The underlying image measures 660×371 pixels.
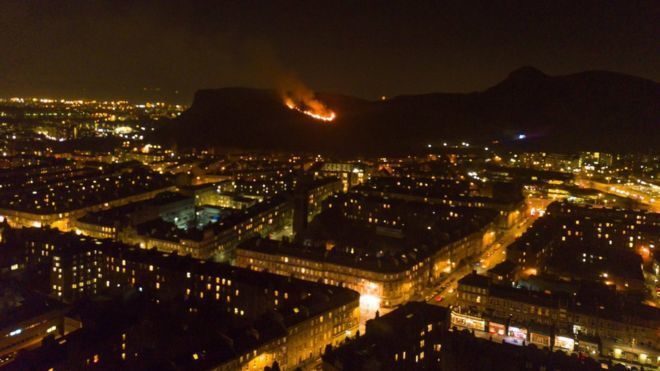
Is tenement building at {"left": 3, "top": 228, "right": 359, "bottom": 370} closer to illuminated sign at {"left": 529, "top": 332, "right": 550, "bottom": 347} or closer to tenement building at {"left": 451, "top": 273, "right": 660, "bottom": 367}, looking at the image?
tenement building at {"left": 451, "top": 273, "right": 660, "bottom": 367}

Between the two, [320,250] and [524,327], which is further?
[320,250]

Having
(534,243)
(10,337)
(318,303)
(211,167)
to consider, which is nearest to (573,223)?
(534,243)

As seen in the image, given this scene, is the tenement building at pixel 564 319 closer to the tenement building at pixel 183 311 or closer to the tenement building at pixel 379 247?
the tenement building at pixel 379 247

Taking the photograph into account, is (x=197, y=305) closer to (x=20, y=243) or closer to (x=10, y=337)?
(x=10, y=337)

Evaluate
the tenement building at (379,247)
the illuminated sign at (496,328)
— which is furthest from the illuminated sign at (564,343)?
the tenement building at (379,247)

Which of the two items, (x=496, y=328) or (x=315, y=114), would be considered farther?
(x=315, y=114)

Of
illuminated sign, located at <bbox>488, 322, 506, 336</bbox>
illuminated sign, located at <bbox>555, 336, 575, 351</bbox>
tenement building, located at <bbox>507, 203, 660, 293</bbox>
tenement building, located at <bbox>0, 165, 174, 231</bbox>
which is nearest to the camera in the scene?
illuminated sign, located at <bbox>555, 336, 575, 351</bbox>

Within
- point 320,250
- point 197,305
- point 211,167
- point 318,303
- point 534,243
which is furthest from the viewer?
point 211,167

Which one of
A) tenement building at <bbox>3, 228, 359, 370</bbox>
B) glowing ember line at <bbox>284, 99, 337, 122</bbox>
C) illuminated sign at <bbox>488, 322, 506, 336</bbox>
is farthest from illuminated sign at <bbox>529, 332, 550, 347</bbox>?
glowing ember line at <bbox>284, 99, 337, 122</bbox>

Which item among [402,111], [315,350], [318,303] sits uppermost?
[402,111]

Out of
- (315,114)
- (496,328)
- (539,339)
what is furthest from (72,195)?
(315,114)

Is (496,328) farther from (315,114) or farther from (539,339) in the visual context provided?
(315,114)
